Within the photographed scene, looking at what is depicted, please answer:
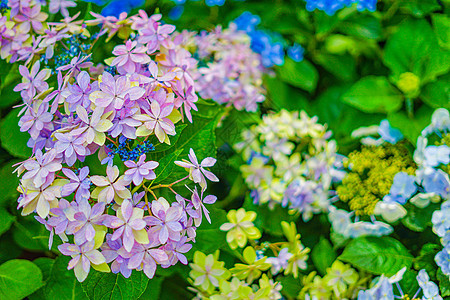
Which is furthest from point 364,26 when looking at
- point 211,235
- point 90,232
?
point 90,232

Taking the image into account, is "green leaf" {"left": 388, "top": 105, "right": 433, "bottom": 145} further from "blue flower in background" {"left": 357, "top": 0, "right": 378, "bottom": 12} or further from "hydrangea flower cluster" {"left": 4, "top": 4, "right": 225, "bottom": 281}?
"hydrangea flower cluster" {"left": 4, "top": 4, "right": 225, "bottom": 281}

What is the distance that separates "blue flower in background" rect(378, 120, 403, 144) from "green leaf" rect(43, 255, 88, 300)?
0.69 meters

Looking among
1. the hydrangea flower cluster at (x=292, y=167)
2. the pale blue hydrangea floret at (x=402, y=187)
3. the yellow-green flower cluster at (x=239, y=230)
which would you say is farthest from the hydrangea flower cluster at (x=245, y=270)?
the pale blue hydrangea floret at (x=402, y=187)

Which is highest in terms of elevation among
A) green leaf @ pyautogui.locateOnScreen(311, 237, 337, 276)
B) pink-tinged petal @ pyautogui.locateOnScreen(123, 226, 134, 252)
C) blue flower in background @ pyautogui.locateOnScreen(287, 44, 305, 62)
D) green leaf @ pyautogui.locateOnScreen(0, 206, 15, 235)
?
pink-tinged petal @ pyautogui.locateOnScreen(123, 226, 134, 252)

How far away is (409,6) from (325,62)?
29 centimetres

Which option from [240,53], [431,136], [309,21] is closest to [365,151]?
[431,136]

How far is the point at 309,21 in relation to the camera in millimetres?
1301

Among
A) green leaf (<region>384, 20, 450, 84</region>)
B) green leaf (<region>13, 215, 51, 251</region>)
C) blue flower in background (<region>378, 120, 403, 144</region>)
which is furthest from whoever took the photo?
green leaf (<region>384, 20, 450, 84</region>)

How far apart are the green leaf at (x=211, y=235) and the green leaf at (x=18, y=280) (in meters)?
0.27

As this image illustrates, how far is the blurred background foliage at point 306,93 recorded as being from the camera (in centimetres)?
78

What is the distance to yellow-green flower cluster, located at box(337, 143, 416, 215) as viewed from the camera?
0.85m

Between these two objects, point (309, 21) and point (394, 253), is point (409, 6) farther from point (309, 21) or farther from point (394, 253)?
point (394, 253)

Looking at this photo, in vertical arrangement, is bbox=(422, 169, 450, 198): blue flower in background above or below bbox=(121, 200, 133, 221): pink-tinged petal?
below

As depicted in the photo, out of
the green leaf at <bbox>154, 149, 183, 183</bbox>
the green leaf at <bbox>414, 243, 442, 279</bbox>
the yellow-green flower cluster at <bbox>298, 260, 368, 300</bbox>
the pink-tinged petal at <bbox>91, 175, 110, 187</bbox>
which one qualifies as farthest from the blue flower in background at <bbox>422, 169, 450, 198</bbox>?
the pink-tinged petal at <bbox>91, 175, 110, 187</bbox>
